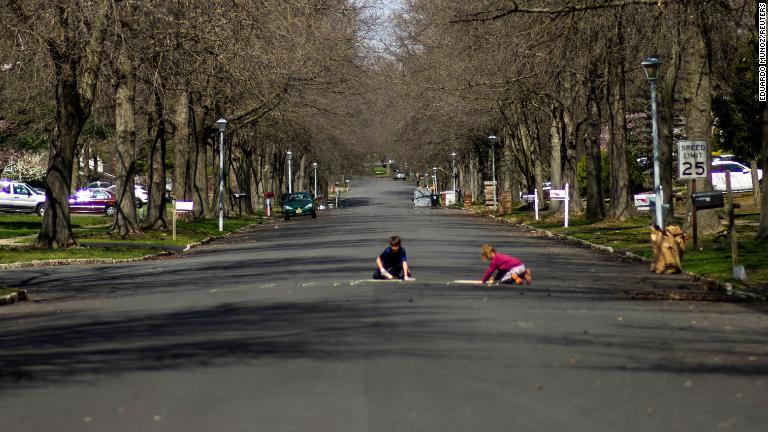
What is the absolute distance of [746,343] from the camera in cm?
1473

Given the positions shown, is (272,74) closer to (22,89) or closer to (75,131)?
(75,131)

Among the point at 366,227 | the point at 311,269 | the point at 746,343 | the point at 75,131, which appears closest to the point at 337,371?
the point at 746,343

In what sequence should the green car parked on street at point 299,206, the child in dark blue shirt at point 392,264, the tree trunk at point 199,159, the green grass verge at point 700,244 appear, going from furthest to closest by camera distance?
the green car parked on street at point 299,206 < the tree trunk at point 199,159 < the green grass verge at point 700,244 < the child in dark blue shirt at point 392,264

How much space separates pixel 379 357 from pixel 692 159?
19072mm

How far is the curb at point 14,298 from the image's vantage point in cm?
2270

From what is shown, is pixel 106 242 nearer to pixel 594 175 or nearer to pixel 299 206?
pixel 594 175

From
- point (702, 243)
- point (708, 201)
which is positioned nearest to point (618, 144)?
point (702, 243)

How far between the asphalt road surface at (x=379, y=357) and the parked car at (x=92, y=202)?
53.6 m

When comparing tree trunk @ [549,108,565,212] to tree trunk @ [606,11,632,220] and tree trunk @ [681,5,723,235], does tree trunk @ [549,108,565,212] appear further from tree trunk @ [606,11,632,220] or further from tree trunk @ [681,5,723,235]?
tree trunk @ [681,5,723,235]

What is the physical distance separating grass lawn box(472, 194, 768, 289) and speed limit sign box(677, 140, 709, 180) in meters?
1.84

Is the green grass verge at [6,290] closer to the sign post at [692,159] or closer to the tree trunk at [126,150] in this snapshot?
the sign post at [692,159]

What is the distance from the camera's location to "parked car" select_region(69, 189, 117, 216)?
78062mm

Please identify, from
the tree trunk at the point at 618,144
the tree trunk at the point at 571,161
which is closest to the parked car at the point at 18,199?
the tree trunk at the point at 571,161

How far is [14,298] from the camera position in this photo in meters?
23.1
